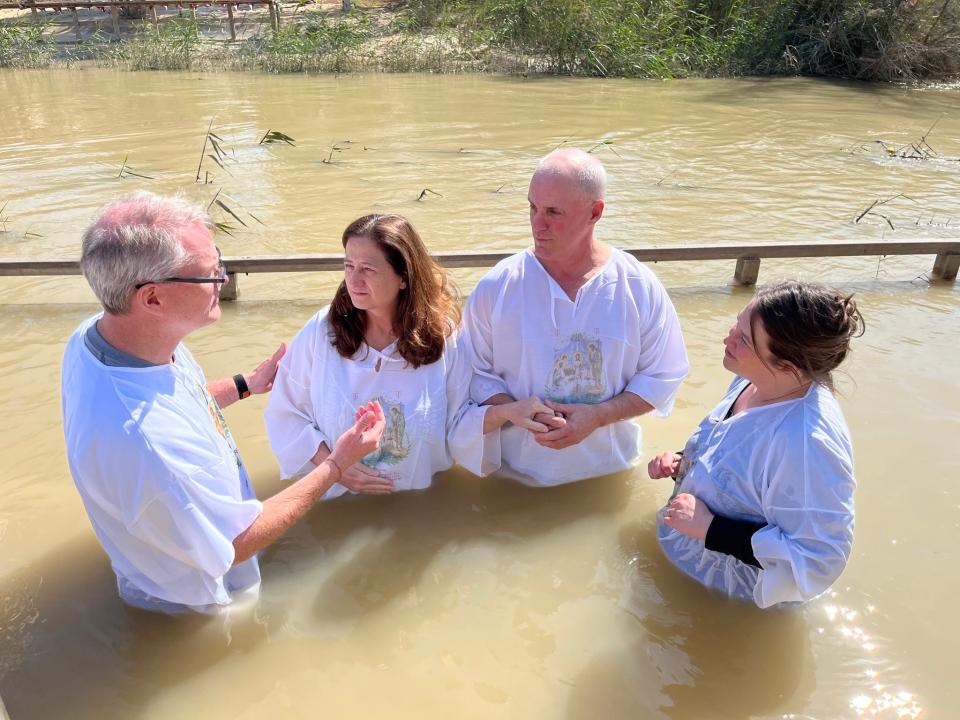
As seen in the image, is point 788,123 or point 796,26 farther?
point 796,26

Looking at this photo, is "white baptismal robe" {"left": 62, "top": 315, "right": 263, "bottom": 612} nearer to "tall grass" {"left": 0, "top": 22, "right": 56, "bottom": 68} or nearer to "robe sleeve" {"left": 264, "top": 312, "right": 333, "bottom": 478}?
"robe sleeve" {"left": 264, "top": 312, "right": 333, "bottom": 478}

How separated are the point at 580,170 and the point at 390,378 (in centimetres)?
116

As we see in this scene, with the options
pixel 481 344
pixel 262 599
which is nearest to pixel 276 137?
pixel 481 344

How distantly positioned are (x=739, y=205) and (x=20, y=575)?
26.6ft

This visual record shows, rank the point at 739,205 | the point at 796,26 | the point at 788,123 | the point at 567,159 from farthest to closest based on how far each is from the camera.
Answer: the point at 796,26 < the point at 788,123 < the point at 739,205 < the point at 567,159

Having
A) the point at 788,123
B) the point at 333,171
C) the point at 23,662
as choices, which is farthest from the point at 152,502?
the point at 788,123

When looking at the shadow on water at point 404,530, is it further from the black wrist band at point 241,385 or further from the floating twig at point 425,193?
the floating twig at point 425,193

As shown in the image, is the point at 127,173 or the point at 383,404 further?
the point at 127,173

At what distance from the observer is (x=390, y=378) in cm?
320

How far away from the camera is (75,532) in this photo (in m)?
3.40

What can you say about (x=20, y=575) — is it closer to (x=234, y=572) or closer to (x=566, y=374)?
(x=234, y=572)

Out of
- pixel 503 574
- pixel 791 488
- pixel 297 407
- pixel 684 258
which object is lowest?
pixel 503 574

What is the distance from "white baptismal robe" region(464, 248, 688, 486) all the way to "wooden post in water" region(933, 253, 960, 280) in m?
4.14

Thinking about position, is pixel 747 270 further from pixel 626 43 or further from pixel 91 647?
pixel 626 43
